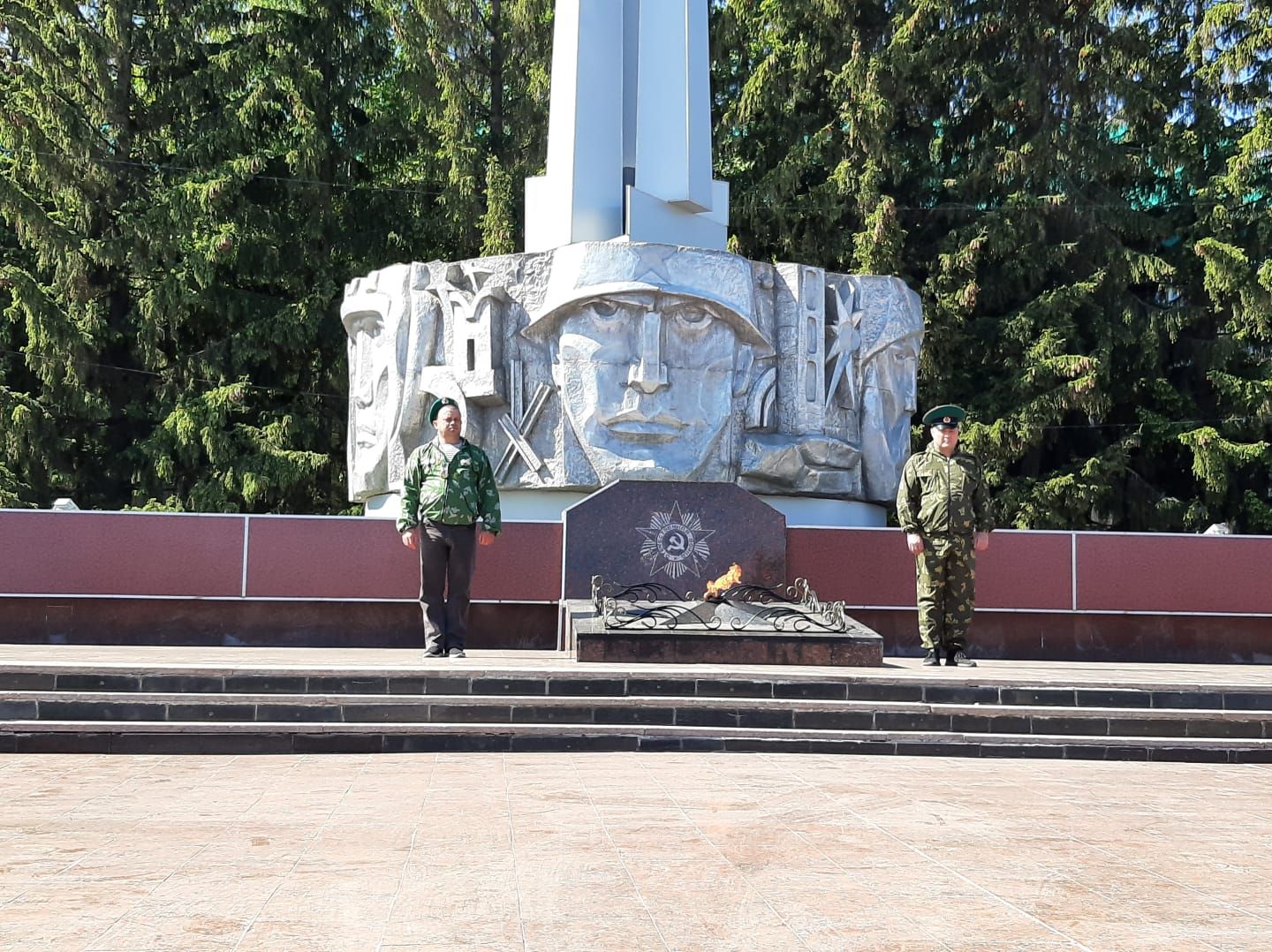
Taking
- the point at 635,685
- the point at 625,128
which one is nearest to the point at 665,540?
the point at 635,685

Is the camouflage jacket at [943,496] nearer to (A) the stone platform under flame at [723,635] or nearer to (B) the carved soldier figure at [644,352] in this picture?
(A) the stone platform under flame at [723,635]

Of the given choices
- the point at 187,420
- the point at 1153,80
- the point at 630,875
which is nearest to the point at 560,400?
the point at 630,875

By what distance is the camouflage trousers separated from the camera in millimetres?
9117

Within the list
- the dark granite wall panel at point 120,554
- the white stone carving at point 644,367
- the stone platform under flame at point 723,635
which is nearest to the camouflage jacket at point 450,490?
the stone platform under flame at point 723,635

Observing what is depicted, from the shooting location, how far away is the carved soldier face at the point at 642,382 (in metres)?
12.0

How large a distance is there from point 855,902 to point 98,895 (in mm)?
1917

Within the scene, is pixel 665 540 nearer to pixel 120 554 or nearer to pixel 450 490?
pixel 450 490

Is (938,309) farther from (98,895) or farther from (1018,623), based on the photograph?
(98,895)

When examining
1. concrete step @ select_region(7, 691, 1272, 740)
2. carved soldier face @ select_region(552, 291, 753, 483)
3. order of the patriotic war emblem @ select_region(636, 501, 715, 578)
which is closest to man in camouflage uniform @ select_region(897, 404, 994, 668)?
concrete step @ select_region(7, 691, 1272, 740)

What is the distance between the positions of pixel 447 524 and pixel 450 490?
8.2 inches

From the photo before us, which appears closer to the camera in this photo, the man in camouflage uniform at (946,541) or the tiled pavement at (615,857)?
the tiled pavement at (615,857)

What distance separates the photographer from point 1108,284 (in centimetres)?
2225

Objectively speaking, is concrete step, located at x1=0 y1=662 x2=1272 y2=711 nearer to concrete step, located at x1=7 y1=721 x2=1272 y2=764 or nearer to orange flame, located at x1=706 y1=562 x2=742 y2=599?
concrete step, located at x1=7 y1=721 x2=1272 y2=764

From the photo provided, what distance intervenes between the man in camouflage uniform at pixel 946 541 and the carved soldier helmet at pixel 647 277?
3444mm
